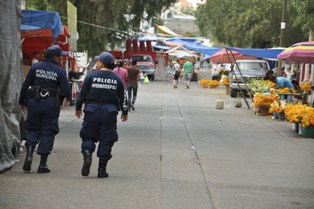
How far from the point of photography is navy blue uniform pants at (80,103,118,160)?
8922mm

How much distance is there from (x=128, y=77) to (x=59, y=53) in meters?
12.2

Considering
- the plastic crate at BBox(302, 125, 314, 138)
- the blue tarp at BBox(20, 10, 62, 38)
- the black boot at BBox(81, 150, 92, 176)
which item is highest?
the blue tarp at BBox(20, 10, 62, 38)

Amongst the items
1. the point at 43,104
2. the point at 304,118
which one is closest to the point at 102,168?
the point at 43,104

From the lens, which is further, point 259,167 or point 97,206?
point 259,167

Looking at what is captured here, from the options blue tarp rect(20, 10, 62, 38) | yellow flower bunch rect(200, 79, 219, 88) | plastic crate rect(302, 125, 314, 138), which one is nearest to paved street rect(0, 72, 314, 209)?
plastic crate rect(302, 125, 314, 138)

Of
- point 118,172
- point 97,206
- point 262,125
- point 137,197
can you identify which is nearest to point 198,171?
point 118,172

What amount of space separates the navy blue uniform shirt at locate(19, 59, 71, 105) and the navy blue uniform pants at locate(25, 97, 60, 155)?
16 centimetres

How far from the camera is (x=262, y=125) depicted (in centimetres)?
1891

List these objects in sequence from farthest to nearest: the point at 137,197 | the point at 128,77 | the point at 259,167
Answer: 1. the point at 128,77
2. the point at 259,167
3. the point at 137,197

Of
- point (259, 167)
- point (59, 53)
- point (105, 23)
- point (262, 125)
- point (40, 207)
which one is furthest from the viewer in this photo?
point (105, 23)

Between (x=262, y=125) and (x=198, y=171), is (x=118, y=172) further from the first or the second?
(x=262, y=125)

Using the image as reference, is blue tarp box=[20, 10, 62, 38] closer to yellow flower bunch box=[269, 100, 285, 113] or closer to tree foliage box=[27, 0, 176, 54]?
yellow flower bunch box=[269, 100, 285, 113]

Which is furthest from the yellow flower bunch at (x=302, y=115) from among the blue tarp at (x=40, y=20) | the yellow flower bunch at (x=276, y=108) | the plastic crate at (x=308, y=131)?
the blue tarp at (x=40, y=20)

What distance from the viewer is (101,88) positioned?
8969 mm
